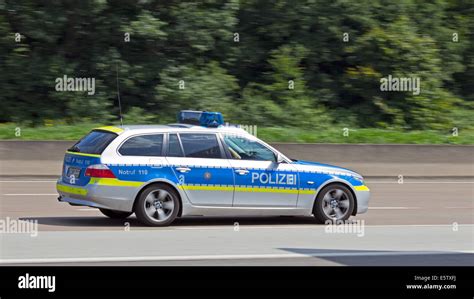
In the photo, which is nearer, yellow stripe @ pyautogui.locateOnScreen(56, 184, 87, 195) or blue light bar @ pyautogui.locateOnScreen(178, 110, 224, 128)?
yellow stripe @ pyautogui.locateOnScreen(56, 184, 87, 195)

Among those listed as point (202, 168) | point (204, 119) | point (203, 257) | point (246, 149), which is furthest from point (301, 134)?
point (203, 257)

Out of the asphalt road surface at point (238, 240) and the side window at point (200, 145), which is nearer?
the asphalt road surface at point (238, 240)

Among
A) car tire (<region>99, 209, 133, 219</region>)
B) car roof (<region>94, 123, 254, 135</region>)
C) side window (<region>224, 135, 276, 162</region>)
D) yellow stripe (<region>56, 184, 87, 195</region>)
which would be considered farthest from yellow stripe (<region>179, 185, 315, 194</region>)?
yellow stripe (<region>56, 184, 87, 195</region>)

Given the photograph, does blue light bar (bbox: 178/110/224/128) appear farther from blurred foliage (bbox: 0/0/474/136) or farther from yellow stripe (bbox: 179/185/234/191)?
blurred foliage (bbox: 0/0/474/136)

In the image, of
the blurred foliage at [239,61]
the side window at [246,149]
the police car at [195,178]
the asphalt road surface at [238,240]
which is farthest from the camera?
the blurred foliage at [239,61]

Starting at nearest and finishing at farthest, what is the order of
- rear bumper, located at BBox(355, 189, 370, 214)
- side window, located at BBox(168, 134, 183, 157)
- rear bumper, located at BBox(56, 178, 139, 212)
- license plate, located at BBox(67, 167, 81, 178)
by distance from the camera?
1. rear bumper, located at BBox(56, 178, 139, 212)
2. license plate, located at BBox(67, 167, 81, 178)
3. side window, located at BBox(168, 134, 183, 157)
4. rear bumper, located at BBox(355, 189, 370, 214)

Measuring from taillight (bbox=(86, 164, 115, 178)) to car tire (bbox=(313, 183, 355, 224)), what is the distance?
127 inches

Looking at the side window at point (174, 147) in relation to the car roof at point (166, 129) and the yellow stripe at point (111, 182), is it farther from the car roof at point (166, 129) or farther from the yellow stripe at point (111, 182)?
the yellow stripe at point (111, 182)

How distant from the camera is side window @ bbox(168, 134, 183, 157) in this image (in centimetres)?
1443

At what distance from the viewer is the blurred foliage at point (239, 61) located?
101 ft

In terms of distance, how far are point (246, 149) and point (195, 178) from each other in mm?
975

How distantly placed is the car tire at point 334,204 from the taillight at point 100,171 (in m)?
3.24

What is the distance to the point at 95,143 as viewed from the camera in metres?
14.4

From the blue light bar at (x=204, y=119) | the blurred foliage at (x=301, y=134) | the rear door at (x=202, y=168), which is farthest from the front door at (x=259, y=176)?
the blurred foliage at (x=301, y=134)
